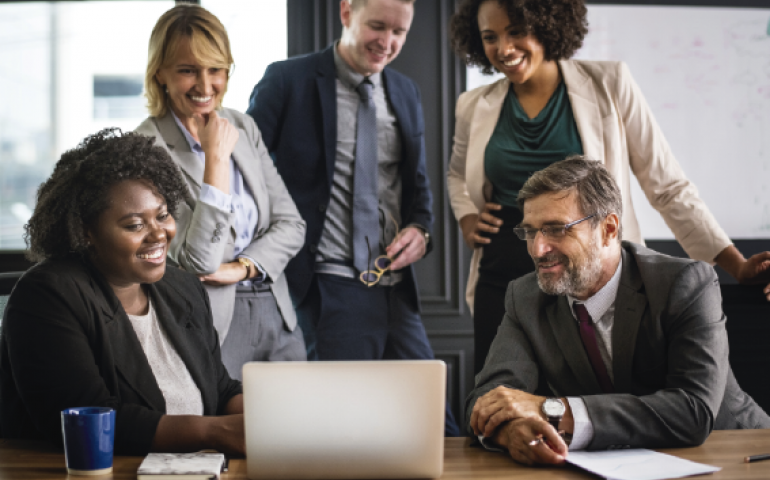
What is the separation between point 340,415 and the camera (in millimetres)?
1113

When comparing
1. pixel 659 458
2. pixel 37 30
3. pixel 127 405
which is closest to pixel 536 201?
pixel 659 458

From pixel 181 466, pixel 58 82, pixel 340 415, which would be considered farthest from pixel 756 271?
→ pixel 58 82

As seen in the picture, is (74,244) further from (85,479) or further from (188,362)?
(85,479)

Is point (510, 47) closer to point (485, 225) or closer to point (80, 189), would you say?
point (485, 225)

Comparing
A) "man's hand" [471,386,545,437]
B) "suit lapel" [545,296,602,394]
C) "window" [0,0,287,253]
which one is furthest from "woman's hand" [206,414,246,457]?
"window" [0,0,287,253]

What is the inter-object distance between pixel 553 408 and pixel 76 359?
924 mm

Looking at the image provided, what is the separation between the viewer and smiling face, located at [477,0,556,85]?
242cm

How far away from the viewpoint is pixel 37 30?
12.6 ft

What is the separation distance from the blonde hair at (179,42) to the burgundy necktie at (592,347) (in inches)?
52.1

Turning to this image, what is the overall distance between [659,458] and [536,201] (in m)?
0.70

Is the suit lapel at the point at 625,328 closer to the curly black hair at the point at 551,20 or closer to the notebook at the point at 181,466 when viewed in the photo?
the notebook at the point at 181,466

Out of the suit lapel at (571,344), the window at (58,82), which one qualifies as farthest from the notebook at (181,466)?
the window at (58,82)

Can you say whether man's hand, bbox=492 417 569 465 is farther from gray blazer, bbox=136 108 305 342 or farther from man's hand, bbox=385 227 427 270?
man's hand, bbox=385 227 427 270

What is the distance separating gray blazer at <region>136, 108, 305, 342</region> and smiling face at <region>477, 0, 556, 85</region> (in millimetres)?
839
